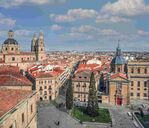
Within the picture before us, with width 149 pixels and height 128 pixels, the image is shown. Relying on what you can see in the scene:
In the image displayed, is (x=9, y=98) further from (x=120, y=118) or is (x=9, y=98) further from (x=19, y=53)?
(x=19, y=53)

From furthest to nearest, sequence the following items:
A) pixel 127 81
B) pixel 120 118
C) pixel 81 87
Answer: pixel 81 87
pixel 127 81
pixel 120 118

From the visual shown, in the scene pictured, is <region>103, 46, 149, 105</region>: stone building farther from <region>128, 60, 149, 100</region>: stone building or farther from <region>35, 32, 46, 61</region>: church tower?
<region>35, 32, 46, 61</region>: church tower

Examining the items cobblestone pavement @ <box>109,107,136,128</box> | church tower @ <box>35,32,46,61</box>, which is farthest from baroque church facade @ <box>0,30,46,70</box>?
cobblestone pavement @ <box>109,107,136,128</box>

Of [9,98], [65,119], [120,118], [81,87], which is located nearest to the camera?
[9,98]

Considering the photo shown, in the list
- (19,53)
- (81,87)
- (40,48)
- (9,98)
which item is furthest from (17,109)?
(40,48)

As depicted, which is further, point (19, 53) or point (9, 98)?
point (19, 53)

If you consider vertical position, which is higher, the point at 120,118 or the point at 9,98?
the point at 9,98
